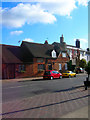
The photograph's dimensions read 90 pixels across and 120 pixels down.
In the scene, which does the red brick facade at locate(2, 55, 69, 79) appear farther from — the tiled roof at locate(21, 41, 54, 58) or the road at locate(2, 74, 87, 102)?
the road at locate(2, 74, 87, 102)

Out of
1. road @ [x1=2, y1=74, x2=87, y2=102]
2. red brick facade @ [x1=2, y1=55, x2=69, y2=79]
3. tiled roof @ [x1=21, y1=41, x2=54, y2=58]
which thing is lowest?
road @ [x1=2, y1=74, x2=87, y2=102]

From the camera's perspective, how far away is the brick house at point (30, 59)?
24641 millimetres

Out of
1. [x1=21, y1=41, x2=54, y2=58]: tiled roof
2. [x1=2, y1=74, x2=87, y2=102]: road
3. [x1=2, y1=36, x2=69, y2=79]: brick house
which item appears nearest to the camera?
[x1=2, y1=74, x2=87, y2=102]: road

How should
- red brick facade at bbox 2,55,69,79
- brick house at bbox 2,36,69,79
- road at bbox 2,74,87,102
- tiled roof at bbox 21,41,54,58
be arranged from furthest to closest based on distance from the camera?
tiled roof at bbox 21,41,54,58
brick house at bbox 2,36,69,79
red brick facade at bbox 2,55,69,79
road at bbox 2,74,87,102

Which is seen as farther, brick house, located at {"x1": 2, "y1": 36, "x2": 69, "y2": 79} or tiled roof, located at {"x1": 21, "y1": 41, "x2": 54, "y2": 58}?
tiled roof, located at {"x1": 21, "y1": 41, "x2": 54, "y2": 58}

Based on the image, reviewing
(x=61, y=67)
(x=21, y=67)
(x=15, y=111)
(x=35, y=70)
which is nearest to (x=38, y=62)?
(x=35, y=70)

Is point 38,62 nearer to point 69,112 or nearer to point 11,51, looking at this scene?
point 11,51

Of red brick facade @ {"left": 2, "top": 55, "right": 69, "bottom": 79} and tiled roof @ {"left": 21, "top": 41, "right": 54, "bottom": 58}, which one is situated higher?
tiled roof @ {"left": 21, "top": 41, "right": 54, "bottom": 58}

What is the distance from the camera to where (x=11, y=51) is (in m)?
27.8

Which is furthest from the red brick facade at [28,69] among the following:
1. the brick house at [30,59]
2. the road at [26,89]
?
the road at [26,89]

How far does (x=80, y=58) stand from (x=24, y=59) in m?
28.6

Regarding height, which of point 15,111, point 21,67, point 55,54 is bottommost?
point 15,111

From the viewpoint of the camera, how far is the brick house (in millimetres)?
24641

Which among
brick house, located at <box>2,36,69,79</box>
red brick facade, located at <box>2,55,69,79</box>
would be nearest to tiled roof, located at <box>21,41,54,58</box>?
brick house, located at <box>2,36,69,79</box>
